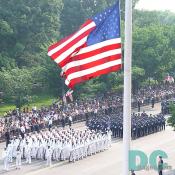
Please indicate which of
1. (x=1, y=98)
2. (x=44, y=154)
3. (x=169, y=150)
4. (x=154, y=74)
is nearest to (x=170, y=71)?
(x=154, y=74)

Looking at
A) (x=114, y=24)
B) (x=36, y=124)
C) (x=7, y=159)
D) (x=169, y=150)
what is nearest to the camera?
(x=114, y=24)

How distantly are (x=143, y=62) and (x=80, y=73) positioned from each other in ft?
115

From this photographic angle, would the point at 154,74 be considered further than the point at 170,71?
No

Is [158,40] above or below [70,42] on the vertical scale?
above

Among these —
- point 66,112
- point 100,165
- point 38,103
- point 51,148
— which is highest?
point 38,103

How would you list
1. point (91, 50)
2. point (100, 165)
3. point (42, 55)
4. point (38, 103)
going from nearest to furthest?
point (91, 50), point (100, 165), point (42, 55), point (38, 103)

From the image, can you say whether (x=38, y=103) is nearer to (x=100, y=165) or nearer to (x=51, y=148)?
(x=51, y=148)

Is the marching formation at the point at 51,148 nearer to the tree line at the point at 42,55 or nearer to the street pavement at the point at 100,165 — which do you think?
the street pavement at the point at 100,165

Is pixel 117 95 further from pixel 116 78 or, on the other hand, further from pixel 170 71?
pixel 170 71

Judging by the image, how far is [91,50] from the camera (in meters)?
13.1

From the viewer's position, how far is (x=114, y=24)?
1269cm

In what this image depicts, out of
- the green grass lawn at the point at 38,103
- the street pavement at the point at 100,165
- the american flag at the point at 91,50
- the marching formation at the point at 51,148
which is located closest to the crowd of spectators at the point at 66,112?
the street pavement at the point at 100,165

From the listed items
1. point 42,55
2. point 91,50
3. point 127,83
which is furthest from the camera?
point 42,55

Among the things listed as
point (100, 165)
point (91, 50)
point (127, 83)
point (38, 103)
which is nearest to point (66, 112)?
point (100, 165)
